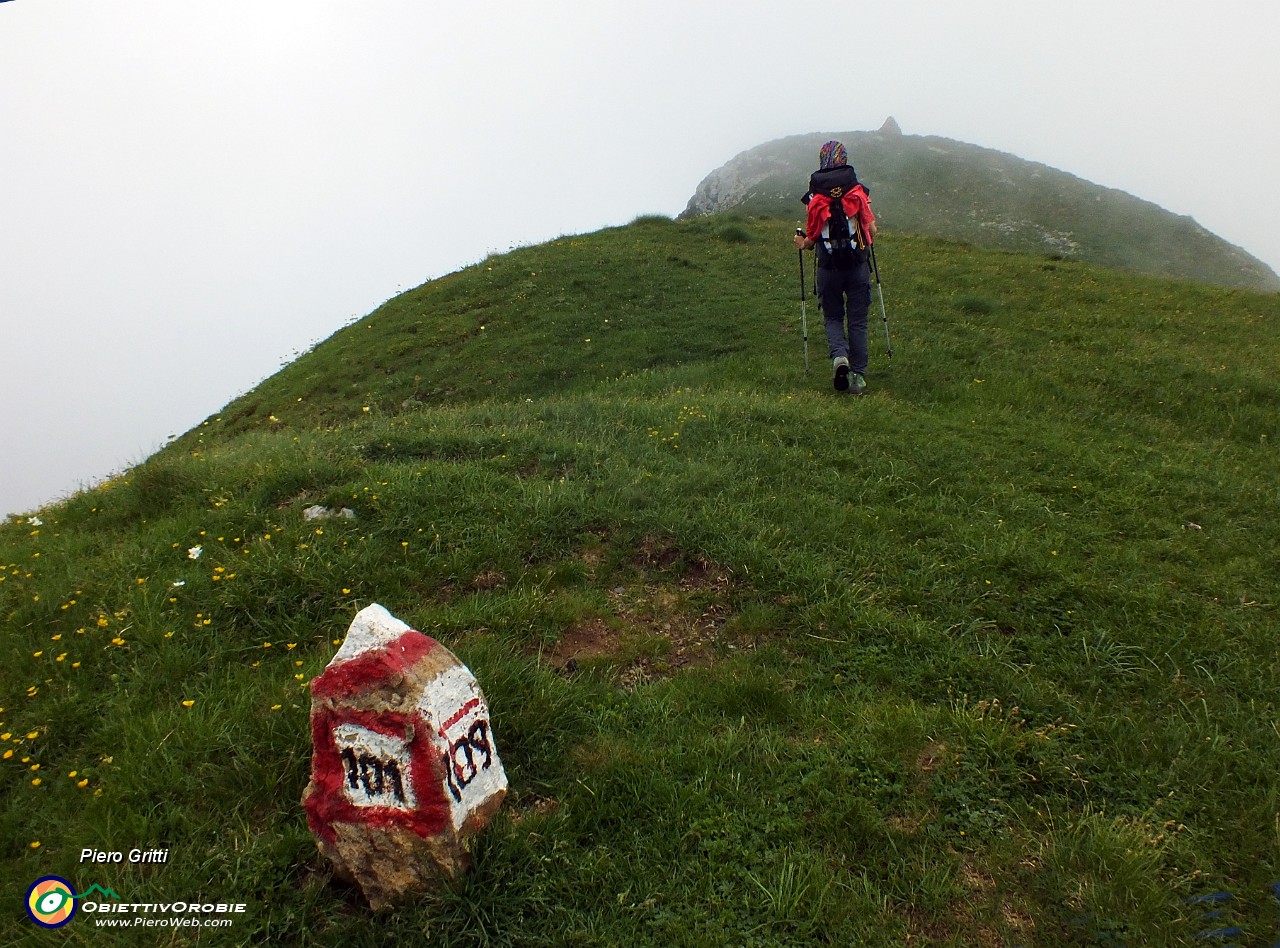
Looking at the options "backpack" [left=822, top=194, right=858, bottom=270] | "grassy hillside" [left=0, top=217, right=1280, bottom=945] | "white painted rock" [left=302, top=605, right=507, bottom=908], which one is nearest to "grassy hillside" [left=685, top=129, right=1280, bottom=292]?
"backpack" [left=822, top=194, right=858, bottom=270]

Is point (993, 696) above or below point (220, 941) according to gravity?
below

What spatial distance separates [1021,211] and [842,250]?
174ft

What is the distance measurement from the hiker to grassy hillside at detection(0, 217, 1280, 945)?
48.5 inches

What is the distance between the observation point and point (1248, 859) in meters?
3.07

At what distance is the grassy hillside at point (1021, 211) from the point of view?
142 feet

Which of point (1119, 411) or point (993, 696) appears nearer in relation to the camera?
point (993, 696)

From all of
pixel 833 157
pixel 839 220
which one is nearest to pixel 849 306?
pixel 839 220

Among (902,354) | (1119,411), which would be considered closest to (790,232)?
(902,354)

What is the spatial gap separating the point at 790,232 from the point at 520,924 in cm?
2579

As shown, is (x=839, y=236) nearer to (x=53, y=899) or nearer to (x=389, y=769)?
(x=389, y=769)

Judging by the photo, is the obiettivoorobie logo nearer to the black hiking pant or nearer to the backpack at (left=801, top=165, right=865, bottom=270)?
the black hiking pant

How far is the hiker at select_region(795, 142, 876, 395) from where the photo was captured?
9445mm

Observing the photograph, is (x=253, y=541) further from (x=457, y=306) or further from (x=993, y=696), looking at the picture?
(x=457, y=306)

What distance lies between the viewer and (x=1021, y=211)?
169ft
